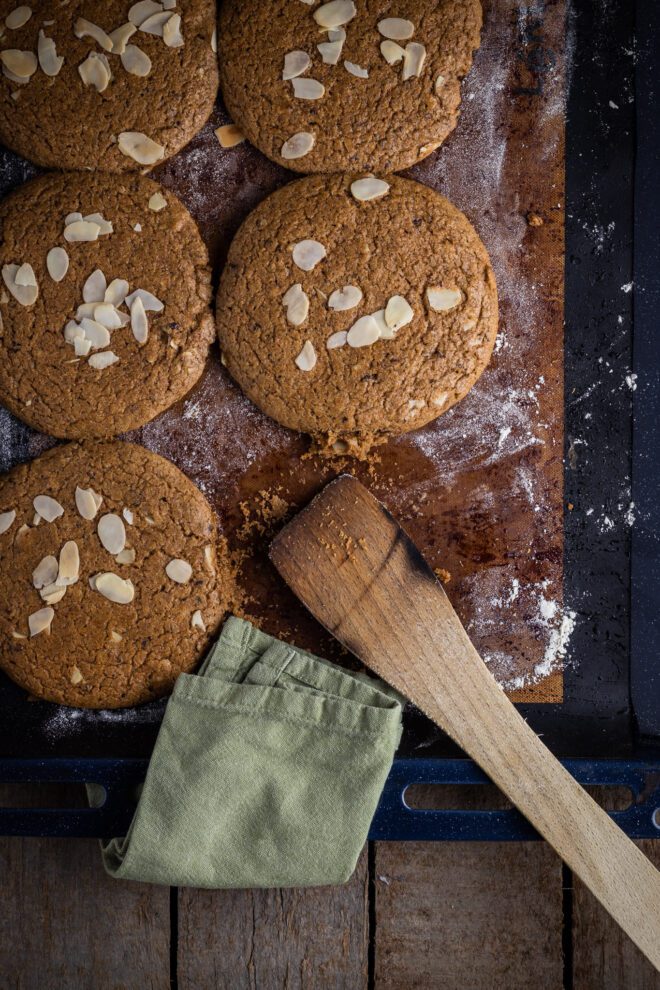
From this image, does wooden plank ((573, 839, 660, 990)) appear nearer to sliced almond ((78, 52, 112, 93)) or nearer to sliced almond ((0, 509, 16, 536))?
sliced almond ((0, 509, 16, 536))

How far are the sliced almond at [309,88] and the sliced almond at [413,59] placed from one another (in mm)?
126

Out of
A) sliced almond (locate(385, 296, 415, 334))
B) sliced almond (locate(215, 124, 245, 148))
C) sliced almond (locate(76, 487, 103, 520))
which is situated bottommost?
sliced almond (locate(76, 487, 103, 520))

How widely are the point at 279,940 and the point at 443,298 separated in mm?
1071

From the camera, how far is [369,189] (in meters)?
1.14

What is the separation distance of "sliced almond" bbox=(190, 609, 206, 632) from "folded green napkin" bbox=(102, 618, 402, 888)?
91 mm

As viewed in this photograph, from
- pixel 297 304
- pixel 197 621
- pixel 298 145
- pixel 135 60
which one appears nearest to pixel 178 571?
pixel 197 621

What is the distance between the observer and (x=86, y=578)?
1139 millimetres

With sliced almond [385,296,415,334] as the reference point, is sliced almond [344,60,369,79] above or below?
above

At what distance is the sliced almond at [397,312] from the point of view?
1109 mm

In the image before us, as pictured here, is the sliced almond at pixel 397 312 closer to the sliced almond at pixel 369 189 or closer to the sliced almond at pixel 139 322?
the sliced almond at pixel 369 189

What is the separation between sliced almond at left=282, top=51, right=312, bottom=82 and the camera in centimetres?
112

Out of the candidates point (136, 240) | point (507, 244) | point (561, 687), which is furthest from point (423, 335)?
point (561, 687)

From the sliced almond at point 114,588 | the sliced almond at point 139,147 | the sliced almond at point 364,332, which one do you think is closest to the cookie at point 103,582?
the sliced almond at point 114,588

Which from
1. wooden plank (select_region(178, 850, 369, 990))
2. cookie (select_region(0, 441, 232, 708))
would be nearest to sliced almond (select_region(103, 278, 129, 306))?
cookie (select_region(0, 441, 232, 708))
